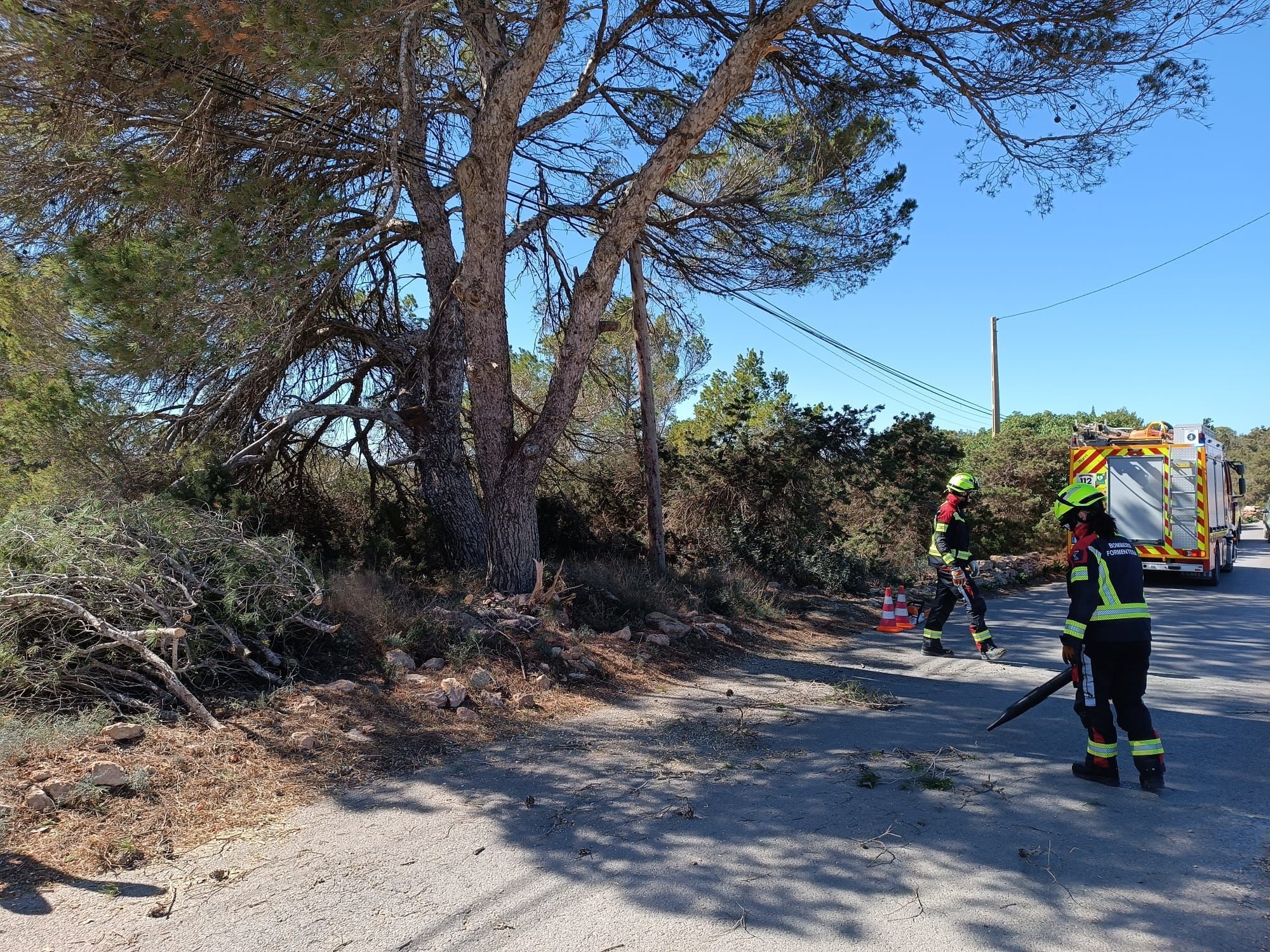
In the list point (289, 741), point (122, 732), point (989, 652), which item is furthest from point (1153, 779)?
point (122, 732)

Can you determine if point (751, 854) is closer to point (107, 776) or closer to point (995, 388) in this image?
point (107, 776)

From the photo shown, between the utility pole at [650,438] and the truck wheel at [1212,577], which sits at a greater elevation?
the utility pole at [650,438]

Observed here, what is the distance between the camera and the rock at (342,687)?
6.51m

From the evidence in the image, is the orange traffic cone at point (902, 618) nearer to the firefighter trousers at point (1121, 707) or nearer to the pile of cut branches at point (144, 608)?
the firefighter trousers at point (1121, 707)

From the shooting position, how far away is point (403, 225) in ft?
36.0

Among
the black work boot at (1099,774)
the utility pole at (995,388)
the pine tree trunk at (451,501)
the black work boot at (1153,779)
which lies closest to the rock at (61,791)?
the black work boot at (1099,774)

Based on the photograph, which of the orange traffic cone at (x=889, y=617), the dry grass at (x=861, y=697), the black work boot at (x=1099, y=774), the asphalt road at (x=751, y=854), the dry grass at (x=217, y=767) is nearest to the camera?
the asphalt road at (x=751, y=854)

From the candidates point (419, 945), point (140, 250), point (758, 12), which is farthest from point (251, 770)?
point (758, 12)

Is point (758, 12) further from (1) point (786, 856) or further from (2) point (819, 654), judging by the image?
(1) point (786, 856)

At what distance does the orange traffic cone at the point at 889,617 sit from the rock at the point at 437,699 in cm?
692

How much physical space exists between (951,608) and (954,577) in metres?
0.50

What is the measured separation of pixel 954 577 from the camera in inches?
370

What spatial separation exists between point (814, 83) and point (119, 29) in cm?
786

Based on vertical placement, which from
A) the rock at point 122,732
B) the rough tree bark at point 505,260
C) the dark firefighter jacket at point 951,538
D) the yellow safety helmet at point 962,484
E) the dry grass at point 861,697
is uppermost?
the rough tree bark at point 505,260
